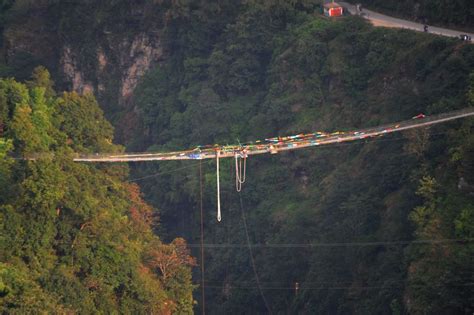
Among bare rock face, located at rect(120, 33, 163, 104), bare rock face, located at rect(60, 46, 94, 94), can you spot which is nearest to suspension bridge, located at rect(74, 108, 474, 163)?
bare rock face, located at rect(120, 33, 163, 104)

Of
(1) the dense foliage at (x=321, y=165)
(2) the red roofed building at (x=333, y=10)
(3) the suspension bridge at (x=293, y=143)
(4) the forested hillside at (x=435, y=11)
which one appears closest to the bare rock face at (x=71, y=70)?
(1) the dense foliage at (x=321, y=165)

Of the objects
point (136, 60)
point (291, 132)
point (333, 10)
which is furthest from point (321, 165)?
point (136, 60)

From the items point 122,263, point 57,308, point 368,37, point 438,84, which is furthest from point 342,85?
point 57,308

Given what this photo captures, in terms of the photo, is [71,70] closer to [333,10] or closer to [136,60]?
[136,60]

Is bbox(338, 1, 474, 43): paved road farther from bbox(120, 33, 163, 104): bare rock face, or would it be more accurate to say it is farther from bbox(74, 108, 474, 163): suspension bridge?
bbox(120, 33, 163, 104): bare rock face

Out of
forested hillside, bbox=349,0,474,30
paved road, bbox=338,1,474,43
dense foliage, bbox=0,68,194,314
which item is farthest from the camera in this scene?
paved road, bbox=338,1,474,43

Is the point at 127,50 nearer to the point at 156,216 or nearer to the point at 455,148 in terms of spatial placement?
the point at 156,216
